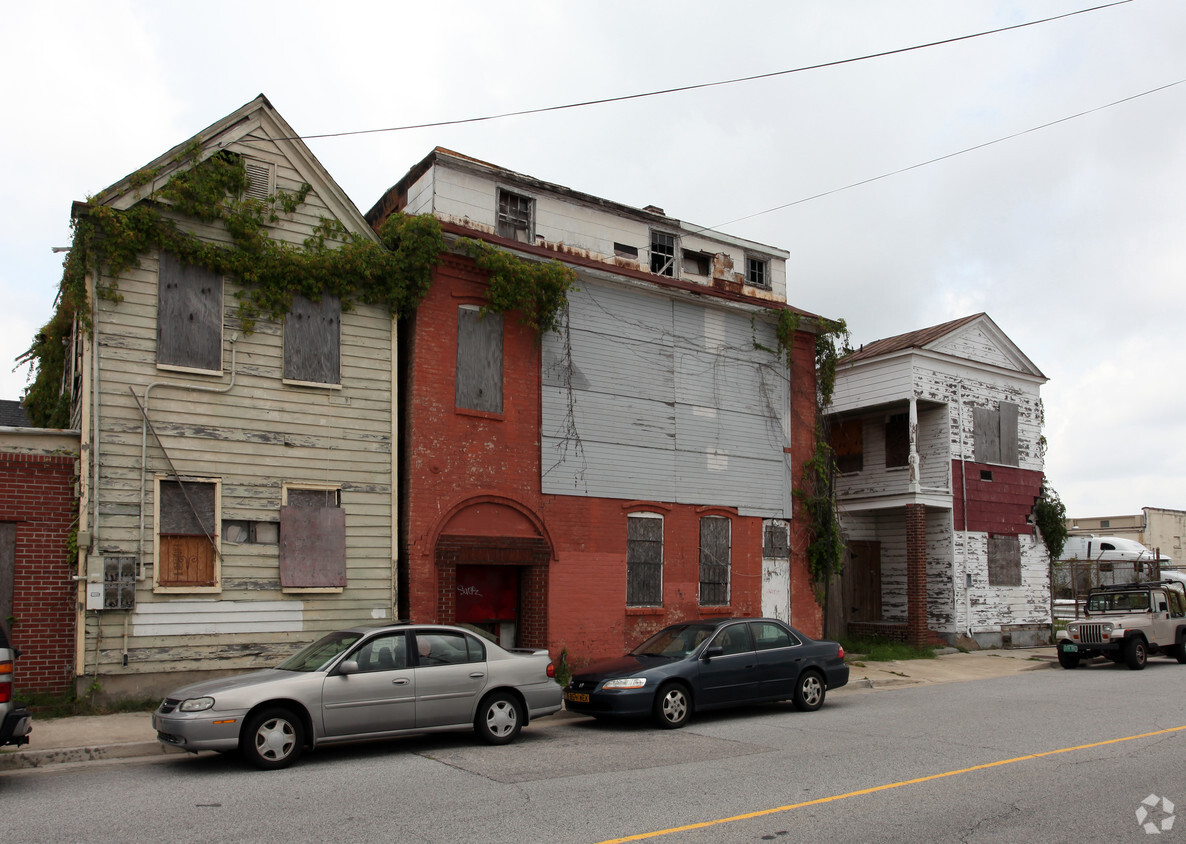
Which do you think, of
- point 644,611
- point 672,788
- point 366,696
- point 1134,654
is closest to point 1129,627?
point 1134,654

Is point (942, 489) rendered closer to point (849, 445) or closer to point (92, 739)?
point (849, 445)

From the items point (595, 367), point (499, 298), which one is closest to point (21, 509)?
point (499, 298)

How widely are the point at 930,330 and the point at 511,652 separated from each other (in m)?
18.5

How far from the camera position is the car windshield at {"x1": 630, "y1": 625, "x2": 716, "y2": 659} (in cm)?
1294

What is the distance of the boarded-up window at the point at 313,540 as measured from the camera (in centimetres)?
1409

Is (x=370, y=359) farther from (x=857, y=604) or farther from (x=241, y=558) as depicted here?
(x=857, y=604)

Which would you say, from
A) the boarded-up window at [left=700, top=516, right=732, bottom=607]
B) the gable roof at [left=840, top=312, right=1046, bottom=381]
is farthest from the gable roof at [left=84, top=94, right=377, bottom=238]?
the gable roof at [left=840, top=312, right=1046, bottom=381]

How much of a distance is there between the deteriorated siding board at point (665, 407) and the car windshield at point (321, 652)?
690cm

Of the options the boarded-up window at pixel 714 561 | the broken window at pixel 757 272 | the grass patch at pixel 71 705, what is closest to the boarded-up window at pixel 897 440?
the broken window at pixel 757 272

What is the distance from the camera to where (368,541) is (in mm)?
14836

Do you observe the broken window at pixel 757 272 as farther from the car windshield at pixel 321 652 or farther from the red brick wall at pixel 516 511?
the car windshield at pixel 321 652

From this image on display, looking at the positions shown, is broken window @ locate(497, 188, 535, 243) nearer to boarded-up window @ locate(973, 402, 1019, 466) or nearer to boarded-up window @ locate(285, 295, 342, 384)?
boarded-up window @ locate(285, 295, 342, 384)

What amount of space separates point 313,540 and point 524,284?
561 cm

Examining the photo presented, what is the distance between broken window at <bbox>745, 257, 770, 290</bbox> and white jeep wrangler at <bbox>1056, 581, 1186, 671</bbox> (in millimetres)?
9933
